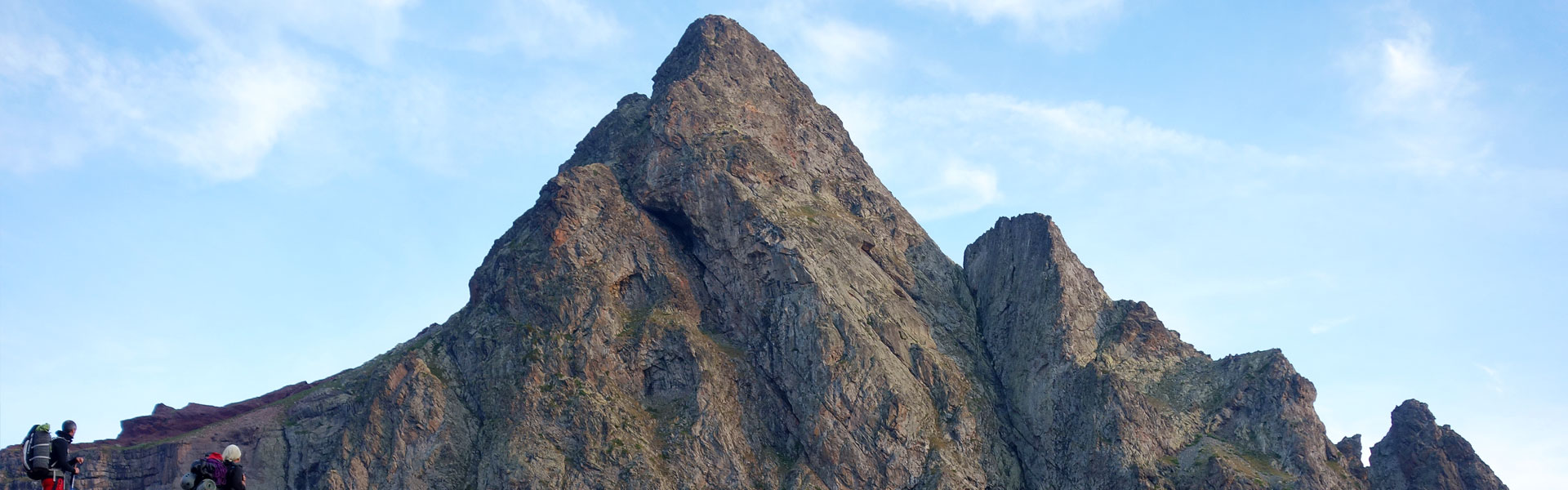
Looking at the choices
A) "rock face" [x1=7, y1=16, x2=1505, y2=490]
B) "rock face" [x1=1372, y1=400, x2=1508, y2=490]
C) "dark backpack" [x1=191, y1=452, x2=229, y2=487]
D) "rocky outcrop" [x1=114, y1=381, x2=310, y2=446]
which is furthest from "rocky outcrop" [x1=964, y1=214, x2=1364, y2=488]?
"dark backpack" [x1=191, y1=452, x2=229, y2=487]

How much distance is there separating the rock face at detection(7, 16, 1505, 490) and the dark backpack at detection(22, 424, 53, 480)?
6886 cm

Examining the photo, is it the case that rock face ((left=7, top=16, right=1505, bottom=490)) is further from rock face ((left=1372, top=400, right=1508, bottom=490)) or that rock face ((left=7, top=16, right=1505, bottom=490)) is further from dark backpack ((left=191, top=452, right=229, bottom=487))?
dark backpack ((left=191, top=452, right=229, bottom=487))

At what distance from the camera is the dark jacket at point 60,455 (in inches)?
1198

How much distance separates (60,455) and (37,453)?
62cm

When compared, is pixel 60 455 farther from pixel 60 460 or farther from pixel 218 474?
pixel 218 474

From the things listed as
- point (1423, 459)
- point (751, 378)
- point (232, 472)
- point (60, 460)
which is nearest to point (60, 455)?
point (60, 460)

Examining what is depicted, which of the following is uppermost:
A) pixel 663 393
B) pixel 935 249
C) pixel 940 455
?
pixel 935 249

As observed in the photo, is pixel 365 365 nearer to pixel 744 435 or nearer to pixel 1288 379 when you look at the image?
pixel 744 435

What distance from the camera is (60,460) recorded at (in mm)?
30484

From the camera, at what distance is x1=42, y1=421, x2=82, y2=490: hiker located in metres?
30.4

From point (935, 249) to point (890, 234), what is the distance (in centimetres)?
592

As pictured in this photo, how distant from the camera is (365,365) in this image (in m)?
123

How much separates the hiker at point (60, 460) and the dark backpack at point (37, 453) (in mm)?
135

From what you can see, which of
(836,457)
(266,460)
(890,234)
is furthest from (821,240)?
(266,460)
